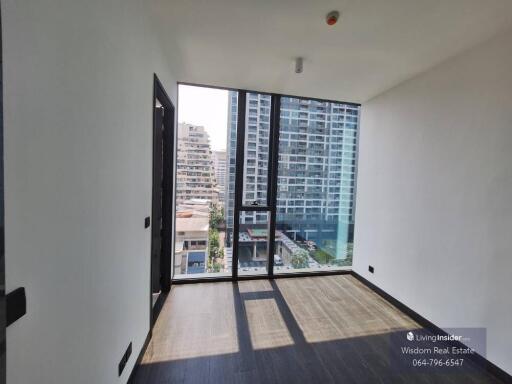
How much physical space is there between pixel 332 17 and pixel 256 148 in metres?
1.77

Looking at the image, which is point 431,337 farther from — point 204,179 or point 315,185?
point 204,179

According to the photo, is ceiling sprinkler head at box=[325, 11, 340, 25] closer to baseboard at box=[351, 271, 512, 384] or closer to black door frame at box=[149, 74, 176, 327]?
black door frame at box=[149, 74, 176, 327]

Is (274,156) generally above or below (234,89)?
below

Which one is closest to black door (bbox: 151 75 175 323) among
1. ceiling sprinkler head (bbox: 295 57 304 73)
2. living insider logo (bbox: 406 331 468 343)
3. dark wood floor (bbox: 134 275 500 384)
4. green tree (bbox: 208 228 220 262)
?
dark wood floor (bbox: 134 275 500 384)

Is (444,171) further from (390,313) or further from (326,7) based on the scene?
(326,7)

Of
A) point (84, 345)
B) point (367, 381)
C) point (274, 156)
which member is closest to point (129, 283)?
point (84, 345)

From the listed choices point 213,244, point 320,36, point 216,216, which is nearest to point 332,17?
point 320,36

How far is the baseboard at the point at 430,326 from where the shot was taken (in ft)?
5.52

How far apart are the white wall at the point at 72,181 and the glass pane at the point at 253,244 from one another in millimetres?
1755

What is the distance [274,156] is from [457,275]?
2327 mm

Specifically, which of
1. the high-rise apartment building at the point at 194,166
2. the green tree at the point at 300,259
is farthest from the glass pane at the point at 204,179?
the green tree at the point at 300,259

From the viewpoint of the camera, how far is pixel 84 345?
99 cm

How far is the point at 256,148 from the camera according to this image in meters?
3.15

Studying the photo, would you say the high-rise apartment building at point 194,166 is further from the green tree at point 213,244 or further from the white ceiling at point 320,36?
the white ceiling at point 320,36
